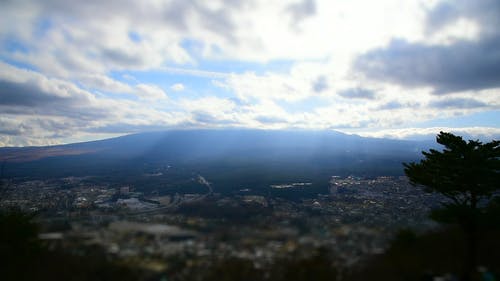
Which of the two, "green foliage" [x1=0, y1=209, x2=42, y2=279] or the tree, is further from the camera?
the tree

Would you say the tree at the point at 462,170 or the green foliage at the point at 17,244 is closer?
the green foliage at the point at 17,244

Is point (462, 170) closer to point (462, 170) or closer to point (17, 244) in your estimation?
point (462, 170)

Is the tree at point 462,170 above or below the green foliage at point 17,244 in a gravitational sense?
above

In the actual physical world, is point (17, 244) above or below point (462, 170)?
below

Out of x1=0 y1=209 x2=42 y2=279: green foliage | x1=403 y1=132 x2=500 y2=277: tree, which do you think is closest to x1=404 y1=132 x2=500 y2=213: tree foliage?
x1=403 y1=132 x2=500 y2=277: tree

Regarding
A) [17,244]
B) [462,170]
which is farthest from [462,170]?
[17,244]

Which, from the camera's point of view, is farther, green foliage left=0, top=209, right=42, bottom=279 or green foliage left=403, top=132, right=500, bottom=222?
green foliage left=403, top=132, right=500, bottom=222

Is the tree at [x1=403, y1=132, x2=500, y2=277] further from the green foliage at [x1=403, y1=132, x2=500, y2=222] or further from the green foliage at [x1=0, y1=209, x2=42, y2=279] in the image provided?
the green foliage at [x1=0, y1=209, x2=42, y2=279]

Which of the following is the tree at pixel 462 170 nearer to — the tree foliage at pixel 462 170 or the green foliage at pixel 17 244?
the tree foliage at pixel 462 170

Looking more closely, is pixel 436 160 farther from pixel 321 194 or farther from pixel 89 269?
pixel 321 194

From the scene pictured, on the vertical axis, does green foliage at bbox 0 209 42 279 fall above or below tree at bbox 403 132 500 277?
below

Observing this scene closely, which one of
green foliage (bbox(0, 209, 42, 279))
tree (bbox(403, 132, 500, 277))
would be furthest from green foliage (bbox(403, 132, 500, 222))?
green foliage (bbox(0, 209, 42, 279))

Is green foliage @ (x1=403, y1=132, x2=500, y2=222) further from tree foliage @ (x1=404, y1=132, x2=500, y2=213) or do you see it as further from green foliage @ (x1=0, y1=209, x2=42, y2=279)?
green foliage @ (x1=0, y1=209, x2=42, y2=279)

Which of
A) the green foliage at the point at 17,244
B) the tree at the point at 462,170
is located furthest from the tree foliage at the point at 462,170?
the green foliage at the point at 17,244
